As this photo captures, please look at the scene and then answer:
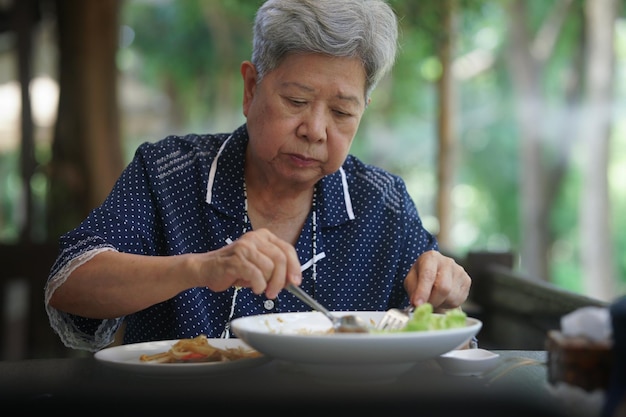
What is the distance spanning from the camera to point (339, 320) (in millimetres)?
1583

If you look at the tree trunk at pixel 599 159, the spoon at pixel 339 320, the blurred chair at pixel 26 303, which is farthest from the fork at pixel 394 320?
the tree trunk at pixel 599 159

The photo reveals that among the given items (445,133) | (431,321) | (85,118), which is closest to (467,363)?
(431,321)

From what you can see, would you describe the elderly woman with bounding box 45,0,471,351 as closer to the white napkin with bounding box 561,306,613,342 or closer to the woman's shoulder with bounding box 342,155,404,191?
the woman's shoulder with bounding box 342,155,404,191

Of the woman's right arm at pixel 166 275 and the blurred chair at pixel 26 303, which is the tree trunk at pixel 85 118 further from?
the woman's right arm at pixel 166 275

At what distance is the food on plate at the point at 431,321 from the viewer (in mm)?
1412

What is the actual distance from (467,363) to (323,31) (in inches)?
34.3

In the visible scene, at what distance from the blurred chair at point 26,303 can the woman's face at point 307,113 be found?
284 centimetres

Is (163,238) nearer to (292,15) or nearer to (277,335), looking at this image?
(292,15)

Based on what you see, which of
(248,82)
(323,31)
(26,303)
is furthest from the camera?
(26,303)

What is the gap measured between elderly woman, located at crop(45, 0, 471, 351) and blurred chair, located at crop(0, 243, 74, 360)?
8.54ft

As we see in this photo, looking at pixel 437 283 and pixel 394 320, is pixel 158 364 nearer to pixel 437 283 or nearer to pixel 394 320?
pixel 394 320

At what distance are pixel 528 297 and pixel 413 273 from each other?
1.47 m

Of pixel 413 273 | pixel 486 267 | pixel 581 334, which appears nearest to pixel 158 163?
pixel 413 273

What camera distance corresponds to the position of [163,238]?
7.02ft
